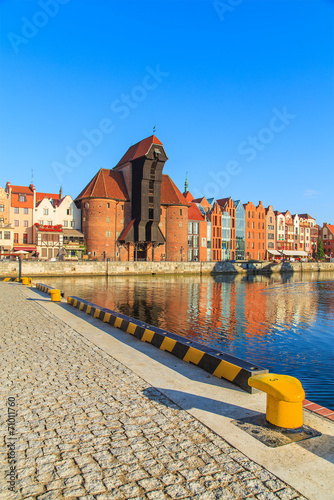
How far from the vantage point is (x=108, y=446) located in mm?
5230

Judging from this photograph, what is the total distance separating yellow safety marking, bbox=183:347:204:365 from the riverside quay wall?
158 feet

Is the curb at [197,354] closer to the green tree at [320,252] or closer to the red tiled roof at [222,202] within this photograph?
the red tiled roof at [222,202]

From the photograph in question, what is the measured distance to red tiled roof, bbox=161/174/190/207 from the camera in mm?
79062

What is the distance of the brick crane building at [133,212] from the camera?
234 ft

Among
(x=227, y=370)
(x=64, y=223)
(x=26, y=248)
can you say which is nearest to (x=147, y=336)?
(x=227, y=370)

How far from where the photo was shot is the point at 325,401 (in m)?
9.98

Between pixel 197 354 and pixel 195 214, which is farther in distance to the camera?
pixel 195 214

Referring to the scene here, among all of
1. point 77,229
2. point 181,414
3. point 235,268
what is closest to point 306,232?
point 235,268

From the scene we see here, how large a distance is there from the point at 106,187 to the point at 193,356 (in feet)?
222

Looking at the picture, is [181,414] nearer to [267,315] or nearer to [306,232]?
[267,315]

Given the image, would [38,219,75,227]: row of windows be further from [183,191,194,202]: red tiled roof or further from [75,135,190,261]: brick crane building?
[183,191,194,202]: red tiled roof

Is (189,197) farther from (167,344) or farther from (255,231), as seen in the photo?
(167,344)

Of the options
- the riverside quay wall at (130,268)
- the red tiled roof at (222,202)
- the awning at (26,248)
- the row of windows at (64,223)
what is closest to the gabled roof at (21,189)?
the row of windows at (64,223)

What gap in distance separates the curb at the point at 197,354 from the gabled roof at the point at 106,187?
60.6m
